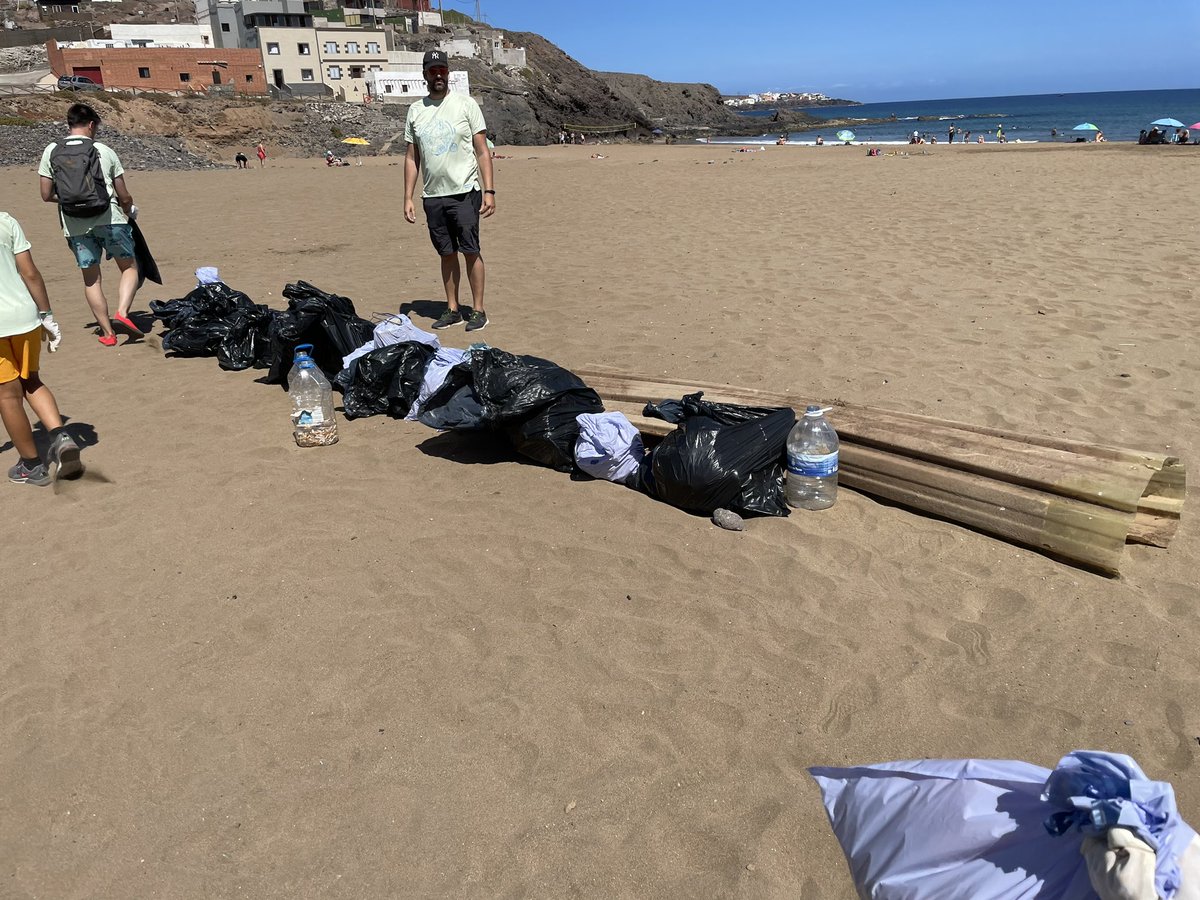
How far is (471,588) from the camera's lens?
3.22 meters

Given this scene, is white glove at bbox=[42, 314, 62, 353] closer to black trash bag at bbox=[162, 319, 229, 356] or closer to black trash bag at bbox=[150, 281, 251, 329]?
black trash bag at bbox=[162, 319, 229, 356]

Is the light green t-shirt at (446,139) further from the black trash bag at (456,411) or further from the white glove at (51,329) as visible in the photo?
the white glove at (51,329)

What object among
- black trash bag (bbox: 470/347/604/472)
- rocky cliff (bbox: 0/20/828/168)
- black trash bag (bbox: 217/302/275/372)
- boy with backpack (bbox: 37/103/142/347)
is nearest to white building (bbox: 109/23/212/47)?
rocky cliff (bbox: 0/20/828/168)

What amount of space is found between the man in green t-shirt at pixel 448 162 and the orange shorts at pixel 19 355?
8.80 ft

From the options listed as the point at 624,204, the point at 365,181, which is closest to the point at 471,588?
the point at 624,204

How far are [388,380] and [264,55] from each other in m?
68.6

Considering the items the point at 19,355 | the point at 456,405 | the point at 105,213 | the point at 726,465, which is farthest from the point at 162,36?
the point at 726,465

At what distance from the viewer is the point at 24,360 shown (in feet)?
13.3

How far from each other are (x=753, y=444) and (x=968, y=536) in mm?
973

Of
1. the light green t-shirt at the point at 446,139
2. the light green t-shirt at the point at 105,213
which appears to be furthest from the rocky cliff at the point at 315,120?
the light green t-shirt at the point at 446,139

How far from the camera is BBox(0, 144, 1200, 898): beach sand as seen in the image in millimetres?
2211

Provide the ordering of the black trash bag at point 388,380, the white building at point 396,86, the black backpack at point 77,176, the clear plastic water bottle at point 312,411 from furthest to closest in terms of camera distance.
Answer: the white building at point 396,86
the black backpack at point 77,176
the black trash bag at point 388,380
the clear plastic water bottle at point 312,411

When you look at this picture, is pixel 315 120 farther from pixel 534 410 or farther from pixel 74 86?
pixel 534 410

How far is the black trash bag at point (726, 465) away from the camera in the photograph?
3611 mm
